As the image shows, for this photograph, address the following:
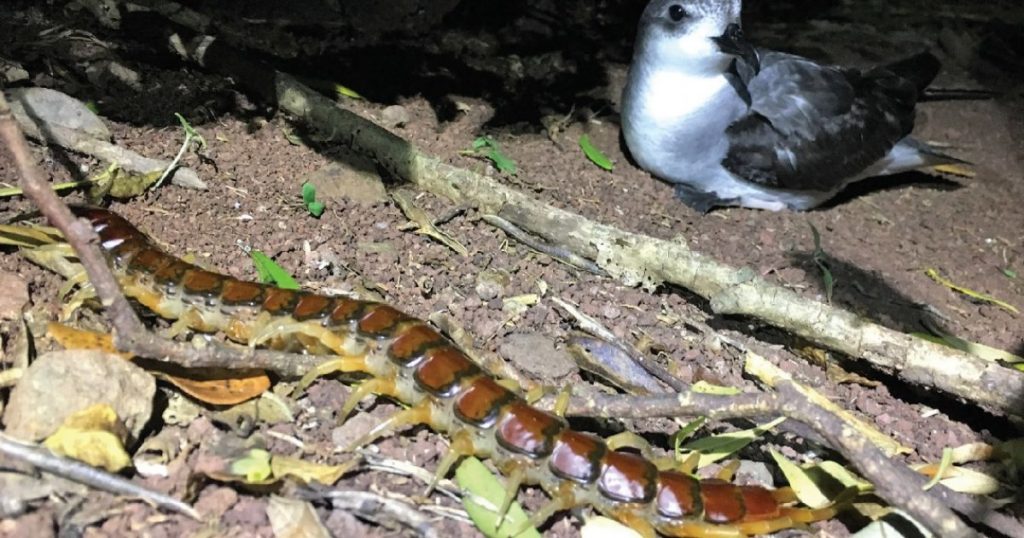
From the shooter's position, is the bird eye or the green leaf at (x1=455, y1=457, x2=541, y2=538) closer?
the green leaf at (x1=455, y1=457, x2=541, y2=538)

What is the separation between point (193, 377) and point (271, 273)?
2.13 ft

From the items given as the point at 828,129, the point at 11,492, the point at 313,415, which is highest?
the point at 11,492

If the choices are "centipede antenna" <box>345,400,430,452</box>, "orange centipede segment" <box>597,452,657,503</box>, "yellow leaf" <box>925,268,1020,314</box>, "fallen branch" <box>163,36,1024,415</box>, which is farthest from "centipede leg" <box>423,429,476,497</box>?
"yellow leaf" <box>925,268,1020,314</box>

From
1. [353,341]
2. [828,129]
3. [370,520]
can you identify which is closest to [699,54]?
[828,129]

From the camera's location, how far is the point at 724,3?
460 cm

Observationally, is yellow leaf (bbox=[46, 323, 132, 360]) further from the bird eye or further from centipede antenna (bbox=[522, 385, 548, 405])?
the bird eye

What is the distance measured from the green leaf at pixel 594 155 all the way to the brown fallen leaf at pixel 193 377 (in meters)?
2.63

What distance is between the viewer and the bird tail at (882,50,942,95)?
546cm

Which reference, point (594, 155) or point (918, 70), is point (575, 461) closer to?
point (594, 155)

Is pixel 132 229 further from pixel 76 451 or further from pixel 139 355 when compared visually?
pixel 76 451

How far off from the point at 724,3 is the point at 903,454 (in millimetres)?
2606

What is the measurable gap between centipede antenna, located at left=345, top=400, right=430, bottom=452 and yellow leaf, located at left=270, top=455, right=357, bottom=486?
0.30 feet

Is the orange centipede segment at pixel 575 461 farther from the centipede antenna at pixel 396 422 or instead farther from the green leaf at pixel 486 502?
the centipede antenna at pixel 396 422

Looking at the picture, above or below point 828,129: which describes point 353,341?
above
